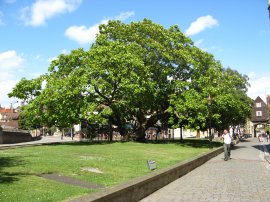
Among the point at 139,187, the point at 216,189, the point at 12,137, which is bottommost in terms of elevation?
the point at 216,189

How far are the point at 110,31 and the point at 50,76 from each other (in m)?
8.65

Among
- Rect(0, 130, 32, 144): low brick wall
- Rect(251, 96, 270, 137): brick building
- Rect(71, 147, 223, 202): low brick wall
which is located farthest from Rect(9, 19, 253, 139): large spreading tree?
Rect(251, 96, 270, 137): brick building

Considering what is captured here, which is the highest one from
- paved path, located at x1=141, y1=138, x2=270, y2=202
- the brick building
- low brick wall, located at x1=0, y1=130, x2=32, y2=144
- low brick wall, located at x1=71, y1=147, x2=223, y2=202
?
the brick building

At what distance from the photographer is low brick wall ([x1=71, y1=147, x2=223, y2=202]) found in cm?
844

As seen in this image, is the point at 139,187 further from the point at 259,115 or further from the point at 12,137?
the point at 259,115

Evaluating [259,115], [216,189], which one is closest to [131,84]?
[216,189]

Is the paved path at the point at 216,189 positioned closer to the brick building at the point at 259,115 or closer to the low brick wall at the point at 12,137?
the low brick wall at the point at 12,137

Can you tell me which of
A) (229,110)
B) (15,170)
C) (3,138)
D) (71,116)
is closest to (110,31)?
(71,116)

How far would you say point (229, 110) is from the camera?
133 feet

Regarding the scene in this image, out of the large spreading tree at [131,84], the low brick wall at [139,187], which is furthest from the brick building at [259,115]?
the low brick wall at [139,187]

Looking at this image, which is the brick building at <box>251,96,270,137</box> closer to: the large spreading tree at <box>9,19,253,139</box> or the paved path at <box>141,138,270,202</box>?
the large spreading tree at <box>9,19,253,139</box>

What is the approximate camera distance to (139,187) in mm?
10664

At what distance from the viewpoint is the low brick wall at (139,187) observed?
27.7 feet

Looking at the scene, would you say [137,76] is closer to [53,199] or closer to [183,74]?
[183,74]
